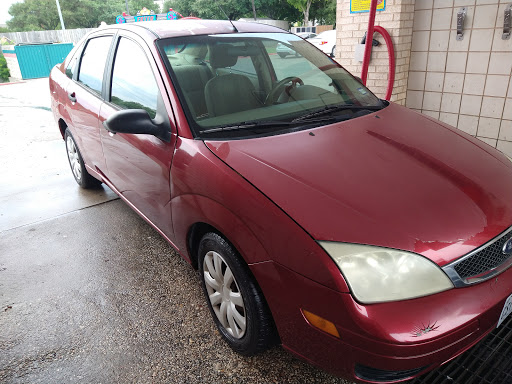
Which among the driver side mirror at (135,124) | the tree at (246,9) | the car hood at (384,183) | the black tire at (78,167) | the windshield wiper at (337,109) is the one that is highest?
the tree at (246,9)

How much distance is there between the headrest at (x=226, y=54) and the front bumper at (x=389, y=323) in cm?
144

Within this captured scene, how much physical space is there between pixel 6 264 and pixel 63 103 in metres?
1.59

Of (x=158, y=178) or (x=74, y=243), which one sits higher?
(x=158, y=178)

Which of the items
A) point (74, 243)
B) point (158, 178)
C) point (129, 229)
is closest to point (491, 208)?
point (158, 178)

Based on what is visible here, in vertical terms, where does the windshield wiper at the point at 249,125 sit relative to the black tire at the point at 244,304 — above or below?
above

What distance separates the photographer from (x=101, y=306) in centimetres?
246

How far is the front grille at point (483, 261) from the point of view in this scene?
1462 millimetres

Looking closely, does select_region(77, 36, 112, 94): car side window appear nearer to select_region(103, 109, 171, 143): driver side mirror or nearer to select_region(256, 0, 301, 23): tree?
select_region(103, 109, 171, 143): driver side mirror

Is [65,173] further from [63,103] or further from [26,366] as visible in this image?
[26,366]

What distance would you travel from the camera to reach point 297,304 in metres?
1.51

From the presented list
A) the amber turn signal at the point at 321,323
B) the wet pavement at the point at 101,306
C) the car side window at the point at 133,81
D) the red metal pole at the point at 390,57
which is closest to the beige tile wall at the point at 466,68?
the red metal pole at the point at 390,57

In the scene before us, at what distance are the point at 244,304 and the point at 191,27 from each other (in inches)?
71.7

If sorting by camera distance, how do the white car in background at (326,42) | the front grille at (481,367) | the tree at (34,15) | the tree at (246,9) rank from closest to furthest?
the front grille at (481,367) < the white car in background at (326,42) < the tree at (246,9) < the tree at (34,15)

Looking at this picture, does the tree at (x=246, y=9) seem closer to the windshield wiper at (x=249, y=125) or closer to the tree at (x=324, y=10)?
the tree at (x=324, y=10)
